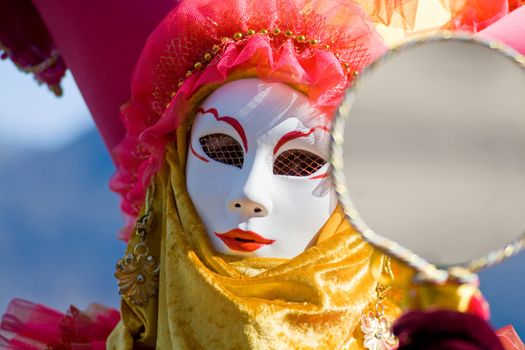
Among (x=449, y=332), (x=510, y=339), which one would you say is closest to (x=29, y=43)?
(x=510, y=339)

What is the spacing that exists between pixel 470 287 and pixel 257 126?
2.53 ft

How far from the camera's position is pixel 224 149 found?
1.60 metres

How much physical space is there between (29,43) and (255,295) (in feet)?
3.82

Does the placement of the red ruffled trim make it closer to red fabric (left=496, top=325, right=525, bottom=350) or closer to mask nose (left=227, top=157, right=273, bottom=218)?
mask nose (left=227, top=157, right=273, bottom=218)

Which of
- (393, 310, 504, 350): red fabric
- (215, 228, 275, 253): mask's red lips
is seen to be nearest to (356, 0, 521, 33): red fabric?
(215, 228, 275, 253): mask's red lips

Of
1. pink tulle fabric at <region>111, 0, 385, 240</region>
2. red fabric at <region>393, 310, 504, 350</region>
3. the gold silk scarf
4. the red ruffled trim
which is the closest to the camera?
red fabric at <region>393, 310, 504, 350</region>

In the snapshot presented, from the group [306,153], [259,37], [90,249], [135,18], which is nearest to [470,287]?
[306,153]

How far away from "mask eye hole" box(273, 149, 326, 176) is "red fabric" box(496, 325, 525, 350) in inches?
18.8

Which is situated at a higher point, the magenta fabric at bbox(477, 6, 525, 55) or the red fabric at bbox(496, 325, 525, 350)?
the magenta fabric at bbox(477, 6, 525, 55)

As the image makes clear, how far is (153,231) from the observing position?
5.64 ft

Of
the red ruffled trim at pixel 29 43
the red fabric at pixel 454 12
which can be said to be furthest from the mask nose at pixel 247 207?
the red ruffled trim at pixel 29 43

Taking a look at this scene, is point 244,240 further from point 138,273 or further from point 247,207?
point 138,273

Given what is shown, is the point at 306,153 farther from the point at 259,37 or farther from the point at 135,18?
the point at 135,18

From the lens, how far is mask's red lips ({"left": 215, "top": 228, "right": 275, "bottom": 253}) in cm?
153
